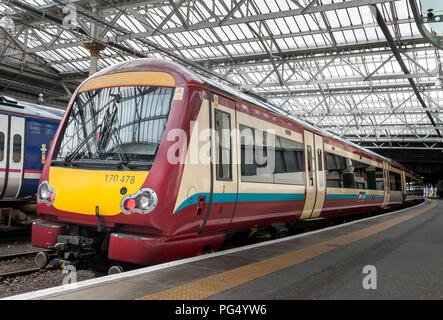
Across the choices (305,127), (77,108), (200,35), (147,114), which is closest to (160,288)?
(147,114)

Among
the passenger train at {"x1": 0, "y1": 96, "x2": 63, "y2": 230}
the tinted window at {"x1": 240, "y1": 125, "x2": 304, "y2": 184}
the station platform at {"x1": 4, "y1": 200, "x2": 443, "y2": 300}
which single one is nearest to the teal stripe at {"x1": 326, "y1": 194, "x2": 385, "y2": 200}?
the tinted window at {"x1": 240, "y1": 125, "x2": 304, "y2": 184}

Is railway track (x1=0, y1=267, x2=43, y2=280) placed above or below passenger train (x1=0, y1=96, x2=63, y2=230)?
below

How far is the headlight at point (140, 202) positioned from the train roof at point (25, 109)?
19.8ft

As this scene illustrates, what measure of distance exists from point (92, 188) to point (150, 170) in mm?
817

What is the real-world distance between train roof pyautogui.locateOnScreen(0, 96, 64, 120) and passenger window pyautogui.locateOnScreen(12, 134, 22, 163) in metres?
0.63

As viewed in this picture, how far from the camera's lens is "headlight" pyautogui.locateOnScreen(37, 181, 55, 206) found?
504cm

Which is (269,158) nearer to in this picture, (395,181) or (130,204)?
(130,204)

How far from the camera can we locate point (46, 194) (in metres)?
5.15

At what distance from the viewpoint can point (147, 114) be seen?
4875 millimetres

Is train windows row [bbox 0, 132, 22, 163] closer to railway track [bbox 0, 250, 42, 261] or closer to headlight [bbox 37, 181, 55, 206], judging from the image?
railway track [bbox 0, 250, 42, 261]

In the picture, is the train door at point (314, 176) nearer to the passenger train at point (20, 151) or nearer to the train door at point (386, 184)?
the passenger train at point (20, 151)

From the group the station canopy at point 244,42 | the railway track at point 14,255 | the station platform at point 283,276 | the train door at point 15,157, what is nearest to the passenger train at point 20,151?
the train door at point 15,157

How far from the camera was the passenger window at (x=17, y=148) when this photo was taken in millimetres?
8922

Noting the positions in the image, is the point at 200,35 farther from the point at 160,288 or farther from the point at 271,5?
the point at 160,288
